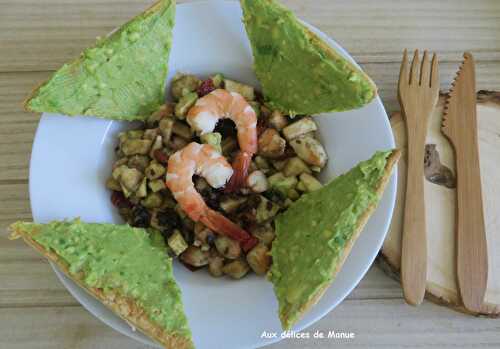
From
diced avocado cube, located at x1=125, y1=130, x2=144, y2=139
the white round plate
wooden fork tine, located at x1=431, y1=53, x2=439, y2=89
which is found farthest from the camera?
wooden fork tine, located at x1=431, y1=53, x2=439, y2=89

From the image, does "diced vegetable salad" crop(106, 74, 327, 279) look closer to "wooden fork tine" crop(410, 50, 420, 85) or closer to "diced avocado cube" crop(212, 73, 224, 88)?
"diced avocado cube" crop(212, 73, 224, 88)

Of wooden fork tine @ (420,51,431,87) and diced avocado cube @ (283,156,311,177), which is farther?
wooden fork tine @ (420,51,431,87)

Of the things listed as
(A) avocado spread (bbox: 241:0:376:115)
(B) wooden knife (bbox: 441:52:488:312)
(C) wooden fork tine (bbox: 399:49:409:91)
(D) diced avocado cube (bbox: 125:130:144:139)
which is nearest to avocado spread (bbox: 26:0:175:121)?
(D) diced avocado cube (bbox: 125:130:144:139)

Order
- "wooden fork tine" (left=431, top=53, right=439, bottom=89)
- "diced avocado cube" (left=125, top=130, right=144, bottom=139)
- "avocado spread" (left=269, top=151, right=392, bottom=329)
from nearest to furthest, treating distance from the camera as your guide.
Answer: "avocado spread" (left=269, top=151, right=392, bottom=329) → "diced avocado cube" (left=125, top=130, right=144, bottom=139) → "wooden fork tine" (left=431, top=53, right=439, bottom=89)

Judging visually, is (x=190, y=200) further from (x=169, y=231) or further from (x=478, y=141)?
(x=478, y=141)

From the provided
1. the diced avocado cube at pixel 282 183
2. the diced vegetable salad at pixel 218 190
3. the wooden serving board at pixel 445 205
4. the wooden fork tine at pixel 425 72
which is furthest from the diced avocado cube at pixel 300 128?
the wooden fork tine at pixel 425 72

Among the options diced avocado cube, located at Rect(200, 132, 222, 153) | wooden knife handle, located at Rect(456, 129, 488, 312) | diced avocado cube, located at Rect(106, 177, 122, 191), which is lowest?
wooden knife handle, located at Rect(456, 129, 488, 312)

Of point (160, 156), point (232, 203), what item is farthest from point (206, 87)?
point (232, 203)
